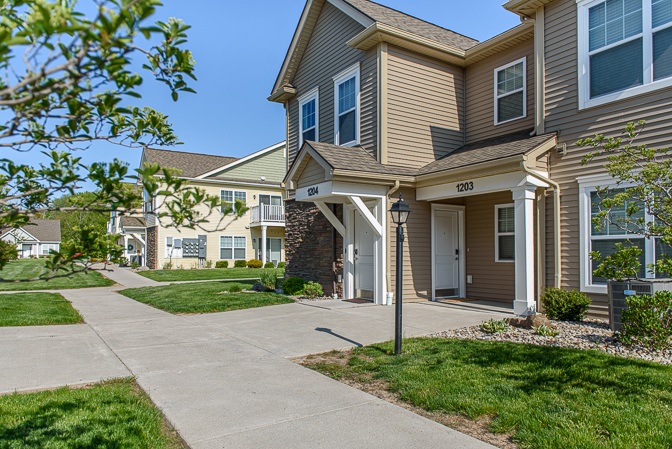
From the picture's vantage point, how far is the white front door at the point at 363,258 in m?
11.5

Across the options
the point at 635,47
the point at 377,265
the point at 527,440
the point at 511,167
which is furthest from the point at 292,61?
the point at 527,440

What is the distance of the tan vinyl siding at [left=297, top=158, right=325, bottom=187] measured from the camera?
35.7 feet

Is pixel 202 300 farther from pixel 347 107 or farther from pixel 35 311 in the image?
pixel 347 107

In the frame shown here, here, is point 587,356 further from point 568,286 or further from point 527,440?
point 568,286

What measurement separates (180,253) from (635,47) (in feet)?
84.3

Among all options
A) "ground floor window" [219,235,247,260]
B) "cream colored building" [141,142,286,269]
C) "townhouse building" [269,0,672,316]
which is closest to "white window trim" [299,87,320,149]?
"townhouse building" [269,0,672,316]

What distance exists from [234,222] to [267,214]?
2.08 m

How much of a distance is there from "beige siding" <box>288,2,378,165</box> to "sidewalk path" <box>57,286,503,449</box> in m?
4.83

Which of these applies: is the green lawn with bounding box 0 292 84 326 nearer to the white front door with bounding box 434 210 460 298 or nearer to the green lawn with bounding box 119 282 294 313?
the green lawn with bounding box 119 282 294 313

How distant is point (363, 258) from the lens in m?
11.8

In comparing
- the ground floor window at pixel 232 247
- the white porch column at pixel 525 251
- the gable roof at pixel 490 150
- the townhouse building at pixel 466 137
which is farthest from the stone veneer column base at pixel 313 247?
the ground floor window at pixel 232 247

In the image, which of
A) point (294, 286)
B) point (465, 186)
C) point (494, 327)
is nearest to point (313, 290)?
point (294, 286)

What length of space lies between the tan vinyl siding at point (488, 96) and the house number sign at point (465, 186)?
202 centimetres

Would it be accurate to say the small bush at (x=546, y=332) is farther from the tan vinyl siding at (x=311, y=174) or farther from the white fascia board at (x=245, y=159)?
the white fascia board at (x=245, y=159)
